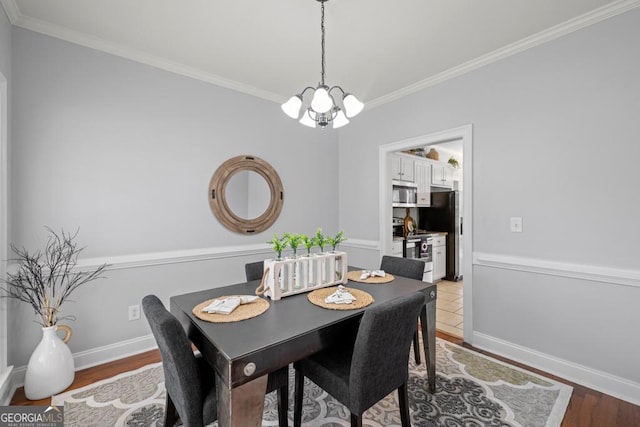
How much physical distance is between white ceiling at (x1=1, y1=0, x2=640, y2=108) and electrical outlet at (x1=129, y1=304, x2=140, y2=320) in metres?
2.18

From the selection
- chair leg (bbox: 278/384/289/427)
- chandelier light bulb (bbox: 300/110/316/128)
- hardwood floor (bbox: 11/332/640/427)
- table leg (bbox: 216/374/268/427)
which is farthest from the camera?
chandelier light bulb (bbox: 300/110/316/128)

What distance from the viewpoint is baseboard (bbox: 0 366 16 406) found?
1.79 meters

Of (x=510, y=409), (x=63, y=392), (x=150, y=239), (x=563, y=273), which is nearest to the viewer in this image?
(x=510, y=409)

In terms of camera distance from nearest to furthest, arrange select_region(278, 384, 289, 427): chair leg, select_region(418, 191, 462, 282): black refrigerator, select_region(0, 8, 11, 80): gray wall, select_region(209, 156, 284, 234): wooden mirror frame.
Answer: select_region(278, 384, 289, 427): chair leg, select_region(0, 8, 11, 80): gray wall, select_region(209, 156, 284, 234): wooden mirror frame, select_region(418, 191, 462, 282): black refrigerator

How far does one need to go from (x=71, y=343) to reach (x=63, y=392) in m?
0.39

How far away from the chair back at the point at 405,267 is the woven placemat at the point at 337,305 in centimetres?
73

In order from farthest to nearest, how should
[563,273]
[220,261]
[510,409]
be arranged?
[220,261]
[563,273]
[510,409]

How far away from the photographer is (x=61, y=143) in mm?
2209

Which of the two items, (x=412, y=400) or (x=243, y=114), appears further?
(x=243, y=114)

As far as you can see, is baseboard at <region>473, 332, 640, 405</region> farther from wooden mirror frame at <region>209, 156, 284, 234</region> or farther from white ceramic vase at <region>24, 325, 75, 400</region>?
white ceramic vase at <region>24, 325, 75, 400</region>

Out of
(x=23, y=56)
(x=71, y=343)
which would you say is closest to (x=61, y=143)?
(x=23, y=56)

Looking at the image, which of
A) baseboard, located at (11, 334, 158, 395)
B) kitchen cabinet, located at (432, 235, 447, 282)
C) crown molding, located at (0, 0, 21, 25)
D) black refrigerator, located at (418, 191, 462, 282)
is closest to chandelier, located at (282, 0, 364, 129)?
crown molding, located at (0, 0, 21, 25)

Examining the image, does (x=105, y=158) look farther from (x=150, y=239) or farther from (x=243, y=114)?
(x=243, y=114)

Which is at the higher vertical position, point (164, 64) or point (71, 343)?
point (164, 64)
